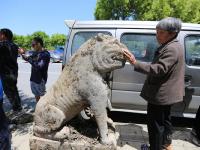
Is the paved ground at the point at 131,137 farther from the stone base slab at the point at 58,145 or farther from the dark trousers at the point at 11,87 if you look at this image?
the stone base slab at the point at 58,145

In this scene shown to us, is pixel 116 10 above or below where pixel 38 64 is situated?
above

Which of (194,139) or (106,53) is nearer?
(106,53)

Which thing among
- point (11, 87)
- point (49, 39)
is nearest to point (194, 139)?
point (11, 87)

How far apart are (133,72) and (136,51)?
1.35ft

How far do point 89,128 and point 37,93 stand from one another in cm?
243

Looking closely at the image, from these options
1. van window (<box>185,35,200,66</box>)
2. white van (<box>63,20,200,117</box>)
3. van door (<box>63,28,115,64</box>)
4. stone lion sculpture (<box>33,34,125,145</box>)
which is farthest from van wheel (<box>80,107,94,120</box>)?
van window (<box>185,35,200,66</box>)

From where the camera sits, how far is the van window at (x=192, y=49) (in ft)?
18.2

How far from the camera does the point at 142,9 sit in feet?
81.0

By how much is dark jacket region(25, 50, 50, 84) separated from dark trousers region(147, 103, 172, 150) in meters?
2.66

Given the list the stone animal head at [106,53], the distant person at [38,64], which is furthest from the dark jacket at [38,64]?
the stone animal head at [106,53]

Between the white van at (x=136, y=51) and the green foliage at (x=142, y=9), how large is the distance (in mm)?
18712

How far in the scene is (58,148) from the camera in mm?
3592

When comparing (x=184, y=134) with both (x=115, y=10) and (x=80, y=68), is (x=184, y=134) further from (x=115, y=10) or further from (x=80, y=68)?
(x=115, y=10)

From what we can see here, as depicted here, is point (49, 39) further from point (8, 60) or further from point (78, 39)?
point (78, 39)
